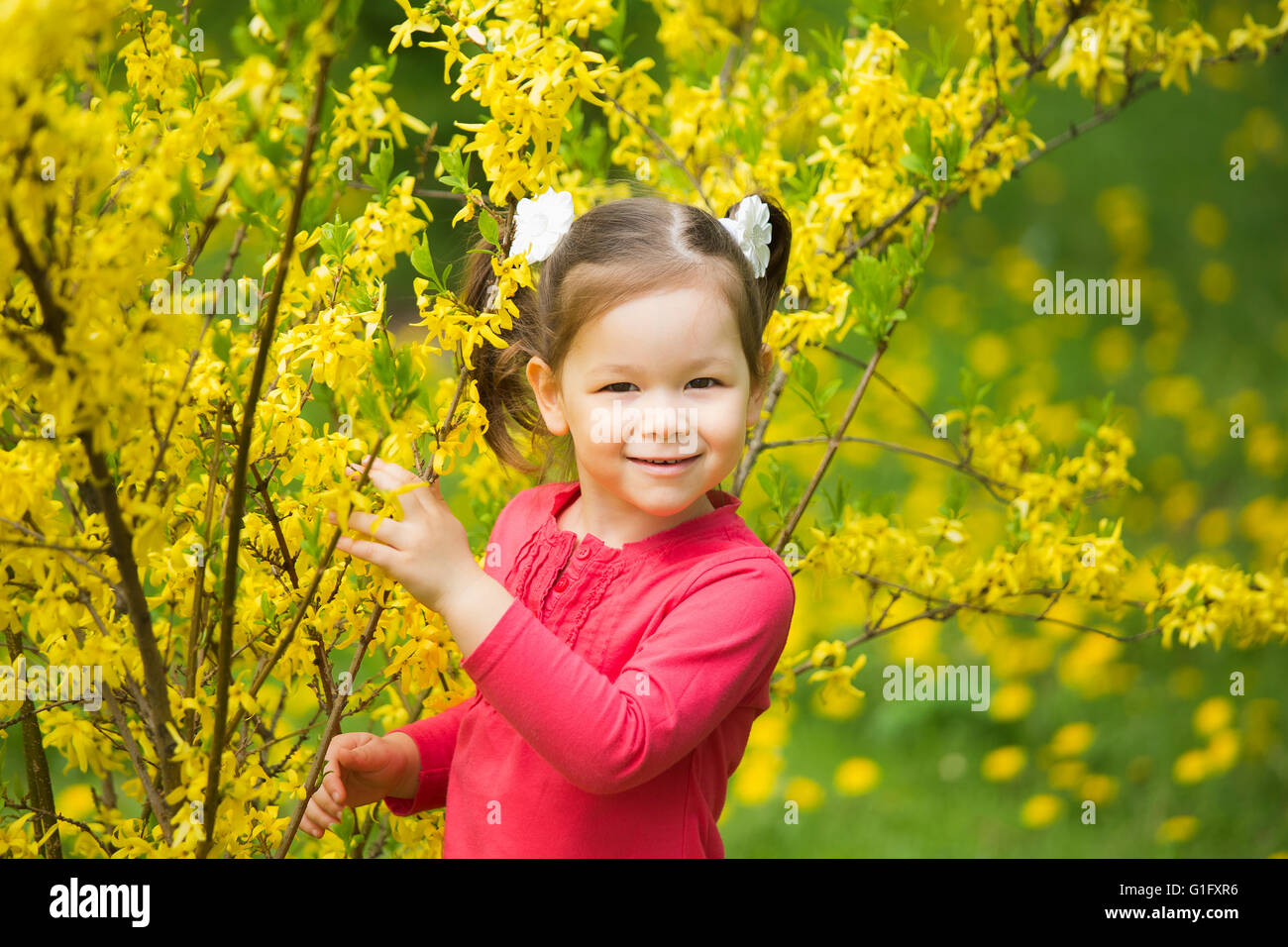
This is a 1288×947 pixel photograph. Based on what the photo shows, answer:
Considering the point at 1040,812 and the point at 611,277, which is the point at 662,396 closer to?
the point at 611,277

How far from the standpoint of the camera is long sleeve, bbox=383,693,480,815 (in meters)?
1.63

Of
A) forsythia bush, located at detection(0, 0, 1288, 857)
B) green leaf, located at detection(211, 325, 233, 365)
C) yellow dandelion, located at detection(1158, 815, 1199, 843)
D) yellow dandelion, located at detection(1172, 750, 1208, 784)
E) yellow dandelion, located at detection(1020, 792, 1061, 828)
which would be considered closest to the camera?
forsythia bush, located at detection(0, 0, 1288, 857)

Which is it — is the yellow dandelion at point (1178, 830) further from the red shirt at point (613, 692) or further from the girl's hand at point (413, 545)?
the girl's hand at point (413, 545)

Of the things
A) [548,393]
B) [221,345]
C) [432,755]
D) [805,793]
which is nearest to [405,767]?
[432,755]

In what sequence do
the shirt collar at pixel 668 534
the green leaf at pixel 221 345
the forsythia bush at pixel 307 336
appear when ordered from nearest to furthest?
the forsythia bush at pixel 307 336 < the green leaf at pixel 221 345 < the shirt collar at pixel 668 534

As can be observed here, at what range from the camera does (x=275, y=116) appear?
1045 mm

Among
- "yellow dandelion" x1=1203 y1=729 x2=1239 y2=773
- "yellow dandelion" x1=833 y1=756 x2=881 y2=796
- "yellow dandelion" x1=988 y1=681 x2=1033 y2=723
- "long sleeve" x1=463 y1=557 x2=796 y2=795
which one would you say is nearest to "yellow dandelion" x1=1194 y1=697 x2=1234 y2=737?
"yellow dandelion" x1=1203 y1=729 x2=1239 y2=773

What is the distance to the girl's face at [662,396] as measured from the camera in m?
1.38

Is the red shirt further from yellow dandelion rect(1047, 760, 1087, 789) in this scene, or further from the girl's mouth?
yellow dandelion rect(1047, 760, 1087, 789)

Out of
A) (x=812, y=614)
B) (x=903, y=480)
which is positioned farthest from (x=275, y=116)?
(x=903, y=480)

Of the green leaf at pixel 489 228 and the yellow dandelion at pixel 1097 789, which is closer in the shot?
the green leaf at pixel 489 228

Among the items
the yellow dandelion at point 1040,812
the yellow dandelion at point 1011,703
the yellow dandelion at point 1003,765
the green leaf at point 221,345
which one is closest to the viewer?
the green leaf at point 221,345

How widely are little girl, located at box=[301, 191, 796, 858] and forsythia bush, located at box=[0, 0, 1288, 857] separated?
0.29 feet

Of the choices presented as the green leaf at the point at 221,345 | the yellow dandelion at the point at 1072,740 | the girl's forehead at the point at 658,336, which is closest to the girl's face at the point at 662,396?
the girl's forehead at the point at 658,336
